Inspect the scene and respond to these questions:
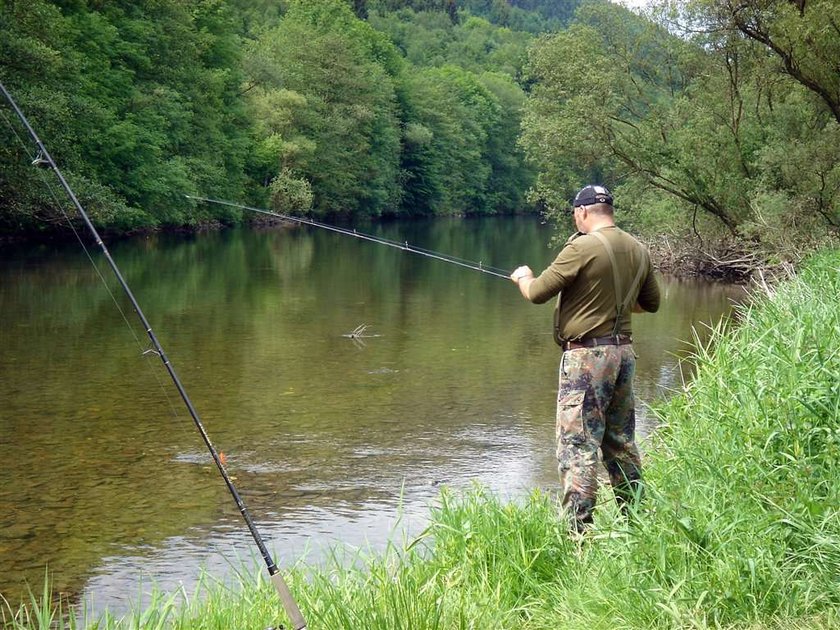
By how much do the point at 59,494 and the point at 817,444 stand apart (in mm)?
→ 6131

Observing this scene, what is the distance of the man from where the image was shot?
5.47 m

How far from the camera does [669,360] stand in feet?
52.0

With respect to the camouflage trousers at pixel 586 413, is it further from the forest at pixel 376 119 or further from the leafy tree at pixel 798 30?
the leafy tree at pixel 798 30

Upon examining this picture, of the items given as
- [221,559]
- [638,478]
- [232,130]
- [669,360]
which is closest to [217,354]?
[669,360]

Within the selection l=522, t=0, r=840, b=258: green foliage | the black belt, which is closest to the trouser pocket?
the black belt

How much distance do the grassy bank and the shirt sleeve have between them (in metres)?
1.07

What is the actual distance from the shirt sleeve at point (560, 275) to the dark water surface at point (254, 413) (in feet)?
4.38

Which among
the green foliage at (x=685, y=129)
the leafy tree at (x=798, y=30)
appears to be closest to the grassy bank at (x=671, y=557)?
the leafy tree at (x=798, y=30)

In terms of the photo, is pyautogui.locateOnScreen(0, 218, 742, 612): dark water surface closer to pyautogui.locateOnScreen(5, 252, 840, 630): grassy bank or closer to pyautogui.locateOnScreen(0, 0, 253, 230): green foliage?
pyautogui.locateOnScreen(5, 252, 840, 630): grassy bank

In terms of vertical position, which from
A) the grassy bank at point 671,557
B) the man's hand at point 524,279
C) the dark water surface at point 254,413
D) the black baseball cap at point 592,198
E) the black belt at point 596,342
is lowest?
the dark water surface at point 254,413

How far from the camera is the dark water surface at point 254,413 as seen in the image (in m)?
7.93

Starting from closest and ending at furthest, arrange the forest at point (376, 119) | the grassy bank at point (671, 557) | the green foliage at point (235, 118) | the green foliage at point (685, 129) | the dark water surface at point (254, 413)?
the grassy bank at point (671, 557) < the dark water surface at point (254, 413) < the green foliage at point (685, 129) < the forest at point (376, 119) < the green foliage at point (235, 118)

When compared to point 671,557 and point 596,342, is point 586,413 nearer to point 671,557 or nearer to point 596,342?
point 596,342

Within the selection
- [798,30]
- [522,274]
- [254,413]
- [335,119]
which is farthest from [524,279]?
[335,119]
